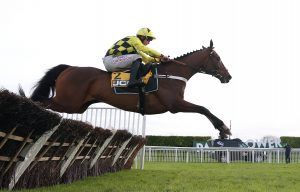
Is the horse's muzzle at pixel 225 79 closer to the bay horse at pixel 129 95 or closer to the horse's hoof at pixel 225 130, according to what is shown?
the bay horse at pixel 129 95

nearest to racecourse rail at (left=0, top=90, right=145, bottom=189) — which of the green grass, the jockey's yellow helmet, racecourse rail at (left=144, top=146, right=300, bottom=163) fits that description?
the green grass

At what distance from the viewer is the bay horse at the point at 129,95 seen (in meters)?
6.50

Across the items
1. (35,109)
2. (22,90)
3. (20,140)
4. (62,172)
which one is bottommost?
(62,172)

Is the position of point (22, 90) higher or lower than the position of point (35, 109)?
higher

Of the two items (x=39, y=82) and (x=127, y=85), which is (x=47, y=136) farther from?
(x=39, y=82)

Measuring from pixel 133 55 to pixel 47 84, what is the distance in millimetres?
1512

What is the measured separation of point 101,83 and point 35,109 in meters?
2.76

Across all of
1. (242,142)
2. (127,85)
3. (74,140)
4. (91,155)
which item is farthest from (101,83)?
(242,142)

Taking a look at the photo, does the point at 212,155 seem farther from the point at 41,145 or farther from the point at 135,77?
the point at 41,145

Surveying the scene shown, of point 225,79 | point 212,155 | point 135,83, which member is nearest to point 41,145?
point 135,83

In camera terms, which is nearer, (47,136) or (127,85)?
(47,136)

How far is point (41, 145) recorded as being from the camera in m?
4.52

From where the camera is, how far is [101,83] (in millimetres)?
6773

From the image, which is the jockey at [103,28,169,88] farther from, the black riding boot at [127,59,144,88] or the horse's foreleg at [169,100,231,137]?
the horse's foreleg at [169,100,231,137]
